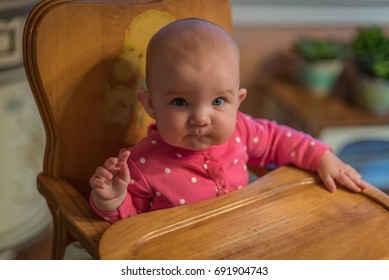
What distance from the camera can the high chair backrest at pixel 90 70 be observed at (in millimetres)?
812

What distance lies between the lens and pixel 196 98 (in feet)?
2.50

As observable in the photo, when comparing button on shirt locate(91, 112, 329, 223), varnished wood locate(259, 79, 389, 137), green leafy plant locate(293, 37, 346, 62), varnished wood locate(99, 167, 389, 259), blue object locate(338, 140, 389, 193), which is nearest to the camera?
varnished wood locate(99, 167, 389, 259)

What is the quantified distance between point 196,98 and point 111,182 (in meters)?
0.18

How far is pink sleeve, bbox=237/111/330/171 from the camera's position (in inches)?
36.4

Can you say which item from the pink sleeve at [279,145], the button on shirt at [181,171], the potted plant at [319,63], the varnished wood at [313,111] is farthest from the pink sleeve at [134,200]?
the potted plant at [319,63]

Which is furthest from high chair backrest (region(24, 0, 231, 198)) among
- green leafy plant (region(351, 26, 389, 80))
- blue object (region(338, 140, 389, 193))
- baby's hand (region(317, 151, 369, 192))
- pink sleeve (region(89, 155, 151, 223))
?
blue object (region(338, 140, 389, 193))

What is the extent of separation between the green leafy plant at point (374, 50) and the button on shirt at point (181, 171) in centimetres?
74

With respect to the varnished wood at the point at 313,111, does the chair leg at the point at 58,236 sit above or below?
above

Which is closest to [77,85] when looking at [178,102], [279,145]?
[178,102]

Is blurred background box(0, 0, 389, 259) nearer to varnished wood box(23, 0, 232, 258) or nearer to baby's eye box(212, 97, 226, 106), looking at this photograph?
varnished wood box(23, 0, 232, 258)

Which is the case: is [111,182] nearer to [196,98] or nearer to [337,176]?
[196,98]

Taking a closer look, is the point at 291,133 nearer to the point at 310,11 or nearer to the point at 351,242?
the point at 351,242

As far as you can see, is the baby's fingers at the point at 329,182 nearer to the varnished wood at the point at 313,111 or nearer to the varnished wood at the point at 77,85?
the varnished wood at the point at 77,85
